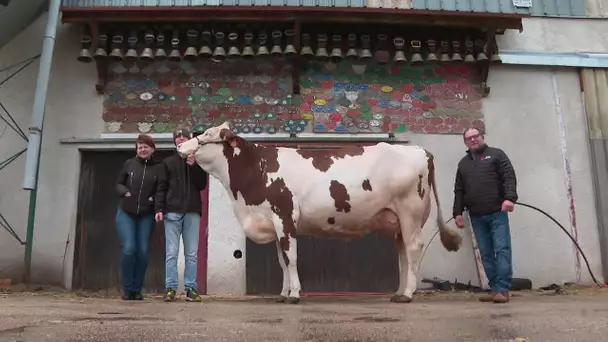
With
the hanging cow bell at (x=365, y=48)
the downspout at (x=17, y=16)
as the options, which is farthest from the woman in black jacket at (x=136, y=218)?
the hanging cow bell at (x=365, y=48)

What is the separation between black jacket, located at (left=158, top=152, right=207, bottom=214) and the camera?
5.36 metres

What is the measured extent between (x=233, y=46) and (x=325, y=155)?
328 cm

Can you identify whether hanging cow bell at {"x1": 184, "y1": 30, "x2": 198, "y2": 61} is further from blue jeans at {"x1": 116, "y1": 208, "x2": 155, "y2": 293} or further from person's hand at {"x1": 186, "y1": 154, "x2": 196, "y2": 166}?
blue jeans at {"x1": 116, "y1": 208, "x2": 155, "y2": 293}

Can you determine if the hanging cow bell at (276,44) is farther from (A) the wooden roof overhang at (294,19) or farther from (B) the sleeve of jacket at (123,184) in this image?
(B) the sleeve of jacket at (123,184)

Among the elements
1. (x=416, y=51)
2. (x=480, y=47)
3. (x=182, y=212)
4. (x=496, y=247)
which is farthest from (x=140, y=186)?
(x=480, y=47)

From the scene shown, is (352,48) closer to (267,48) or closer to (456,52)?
(267,48)

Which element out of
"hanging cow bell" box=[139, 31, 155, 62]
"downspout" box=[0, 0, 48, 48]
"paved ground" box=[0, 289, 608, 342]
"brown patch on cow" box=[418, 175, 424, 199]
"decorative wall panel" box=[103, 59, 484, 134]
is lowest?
"paved ground" box=[0, 289, 608, 342]

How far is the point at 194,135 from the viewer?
577 centimetres

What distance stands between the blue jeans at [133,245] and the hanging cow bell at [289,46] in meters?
3.47

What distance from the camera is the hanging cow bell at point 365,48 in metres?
7.97

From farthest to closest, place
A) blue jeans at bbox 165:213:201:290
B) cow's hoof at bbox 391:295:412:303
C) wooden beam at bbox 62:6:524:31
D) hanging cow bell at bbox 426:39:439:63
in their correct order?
hanging cow bell at bbox 426:39:439:63
wooden beam at bbox 62:6:524:31
blue jeans at bbox 165:213:201:290
cow's hoof at bbox 391:295:412:303

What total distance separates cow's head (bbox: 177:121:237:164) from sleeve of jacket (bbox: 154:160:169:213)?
27 centimetres

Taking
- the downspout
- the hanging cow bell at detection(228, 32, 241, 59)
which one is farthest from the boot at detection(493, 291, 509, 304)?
the downspout

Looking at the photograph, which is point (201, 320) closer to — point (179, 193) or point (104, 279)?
point (179, 193)
